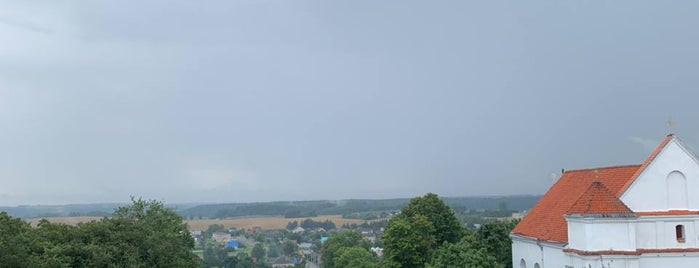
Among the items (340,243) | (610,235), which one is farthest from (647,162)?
(340,243)

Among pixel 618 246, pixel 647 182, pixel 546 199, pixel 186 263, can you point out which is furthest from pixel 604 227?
pixel 186 263

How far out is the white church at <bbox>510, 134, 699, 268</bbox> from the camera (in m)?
37.6

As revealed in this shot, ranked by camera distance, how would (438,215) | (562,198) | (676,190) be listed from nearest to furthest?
(676,190) < (562,198) < (438,215)

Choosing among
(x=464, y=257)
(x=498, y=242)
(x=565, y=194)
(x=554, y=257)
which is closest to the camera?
(x=554, y=257)

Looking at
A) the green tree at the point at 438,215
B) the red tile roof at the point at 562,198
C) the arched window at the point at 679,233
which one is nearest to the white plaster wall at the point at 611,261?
the red tile roof at the point at 562,198

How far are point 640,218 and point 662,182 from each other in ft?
8.65

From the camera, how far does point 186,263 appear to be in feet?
159

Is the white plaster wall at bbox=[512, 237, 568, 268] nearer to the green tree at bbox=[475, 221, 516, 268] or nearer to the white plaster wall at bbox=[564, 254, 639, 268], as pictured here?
the white plaster wall at bbox=[564, 254, 639, 268]

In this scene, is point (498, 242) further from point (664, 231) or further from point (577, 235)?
point (664, 231)

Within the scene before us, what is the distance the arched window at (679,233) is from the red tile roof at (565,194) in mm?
3587

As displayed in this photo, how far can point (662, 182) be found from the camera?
→ 39938 millimetres

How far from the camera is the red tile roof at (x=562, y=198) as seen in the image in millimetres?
41938

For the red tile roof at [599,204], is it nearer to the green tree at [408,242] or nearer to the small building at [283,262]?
the green tree at [408,242]

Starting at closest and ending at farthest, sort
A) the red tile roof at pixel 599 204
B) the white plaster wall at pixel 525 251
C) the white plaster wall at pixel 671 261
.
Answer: the red tile roof at pixel 599 204 → the white plaster wall at pixel 671 261 → the white plaster wall at pixel 525 251
